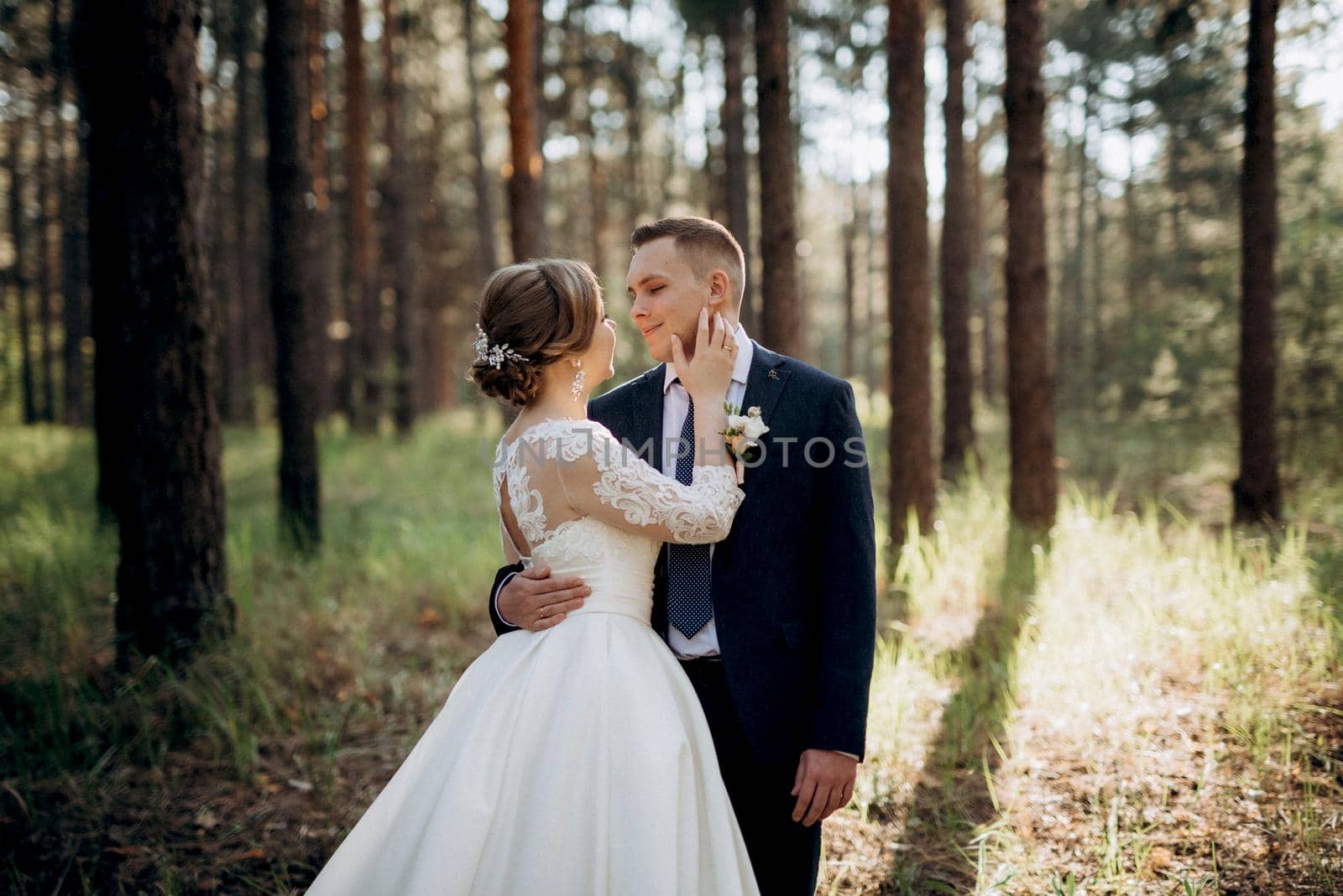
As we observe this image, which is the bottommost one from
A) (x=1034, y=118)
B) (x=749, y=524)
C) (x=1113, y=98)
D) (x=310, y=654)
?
(x=310, y=654)

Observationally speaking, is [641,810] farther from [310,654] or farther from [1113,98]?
[1113,98]

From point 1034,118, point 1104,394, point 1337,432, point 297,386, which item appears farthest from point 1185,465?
point 297,386

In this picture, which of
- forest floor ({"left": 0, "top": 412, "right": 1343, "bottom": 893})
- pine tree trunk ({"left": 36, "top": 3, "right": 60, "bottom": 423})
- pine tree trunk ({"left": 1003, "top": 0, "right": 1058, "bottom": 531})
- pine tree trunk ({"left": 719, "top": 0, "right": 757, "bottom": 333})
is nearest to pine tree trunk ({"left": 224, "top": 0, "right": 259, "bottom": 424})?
pine tree trunk ({"left": 36, "top": 3, "right": 60, "bottom": 423})

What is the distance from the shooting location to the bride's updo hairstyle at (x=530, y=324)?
253 centimetres

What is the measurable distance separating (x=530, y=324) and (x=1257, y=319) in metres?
8.72

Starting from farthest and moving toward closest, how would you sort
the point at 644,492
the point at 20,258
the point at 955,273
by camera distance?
the point at 20,258 → the point at 955,273 → the point at 644,492

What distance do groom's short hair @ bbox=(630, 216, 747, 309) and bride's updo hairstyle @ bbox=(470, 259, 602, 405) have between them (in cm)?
28

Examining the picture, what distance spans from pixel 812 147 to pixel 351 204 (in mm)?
14979

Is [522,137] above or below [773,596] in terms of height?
above

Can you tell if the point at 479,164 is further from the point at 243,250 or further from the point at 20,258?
the point at 20,258

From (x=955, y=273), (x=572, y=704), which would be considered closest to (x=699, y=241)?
(x=572, y=704)

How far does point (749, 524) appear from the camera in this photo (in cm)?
252

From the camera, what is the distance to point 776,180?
654cm

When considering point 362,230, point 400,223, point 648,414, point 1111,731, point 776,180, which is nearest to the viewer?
point 648,414
